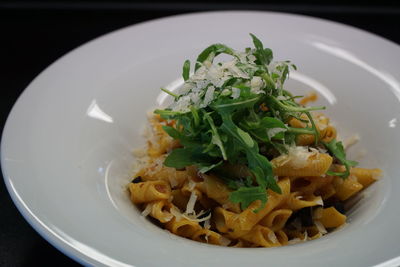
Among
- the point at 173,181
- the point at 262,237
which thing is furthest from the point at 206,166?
the point at 262,237

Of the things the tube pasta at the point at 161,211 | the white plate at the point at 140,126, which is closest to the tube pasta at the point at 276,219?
the white plate at the point at 140,126

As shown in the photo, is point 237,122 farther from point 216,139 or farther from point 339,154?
point 339,154

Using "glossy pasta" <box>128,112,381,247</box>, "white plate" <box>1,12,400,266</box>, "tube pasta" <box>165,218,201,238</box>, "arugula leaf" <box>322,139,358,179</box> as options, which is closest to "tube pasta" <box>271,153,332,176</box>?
"glossy pasta" <box>128,112,381,247</box>

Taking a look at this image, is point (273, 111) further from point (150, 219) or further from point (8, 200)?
point (8, 200)

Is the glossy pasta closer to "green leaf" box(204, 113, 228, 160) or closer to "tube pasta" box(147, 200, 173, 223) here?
"tube pasta" box(147, 200, 173, 223)

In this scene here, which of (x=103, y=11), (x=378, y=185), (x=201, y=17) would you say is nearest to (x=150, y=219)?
(x=378, y=185)

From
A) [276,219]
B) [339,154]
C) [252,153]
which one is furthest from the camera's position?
[339,154]

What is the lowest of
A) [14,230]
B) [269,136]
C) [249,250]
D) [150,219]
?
[14,230]
